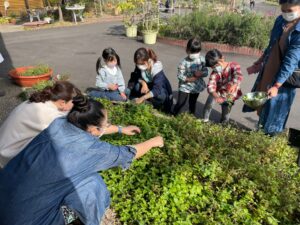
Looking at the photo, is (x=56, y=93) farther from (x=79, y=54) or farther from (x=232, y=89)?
(x=79, y=54)

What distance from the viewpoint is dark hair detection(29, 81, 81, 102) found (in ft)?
10.2

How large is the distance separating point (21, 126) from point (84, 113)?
1067 millimetres

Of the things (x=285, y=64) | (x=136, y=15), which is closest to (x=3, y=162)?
(x=285, y=64)

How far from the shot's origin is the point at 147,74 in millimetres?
5133

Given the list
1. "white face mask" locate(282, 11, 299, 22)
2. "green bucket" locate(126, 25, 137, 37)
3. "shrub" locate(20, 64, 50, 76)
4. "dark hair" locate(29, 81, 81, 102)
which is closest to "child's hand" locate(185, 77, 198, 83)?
"white face mask" locate(282, 11, 299, 22)

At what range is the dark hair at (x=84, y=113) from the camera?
227cm

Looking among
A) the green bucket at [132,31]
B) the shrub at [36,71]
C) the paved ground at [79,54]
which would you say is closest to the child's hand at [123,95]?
the paved ground at [79,54]

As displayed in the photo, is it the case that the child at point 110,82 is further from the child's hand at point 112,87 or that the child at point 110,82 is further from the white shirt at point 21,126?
the white shirt at point 21,126

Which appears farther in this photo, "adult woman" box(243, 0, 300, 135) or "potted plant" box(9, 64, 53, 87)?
"potted plant" box(9, 64, 53, 87)

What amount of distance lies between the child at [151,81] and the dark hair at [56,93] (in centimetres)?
183

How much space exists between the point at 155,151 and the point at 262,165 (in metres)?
1.17

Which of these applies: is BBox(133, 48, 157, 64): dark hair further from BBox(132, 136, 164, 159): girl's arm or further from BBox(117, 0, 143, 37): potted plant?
BBox(117, 0, 143, 37): potted plant

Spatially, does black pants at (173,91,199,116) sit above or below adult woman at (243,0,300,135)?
below

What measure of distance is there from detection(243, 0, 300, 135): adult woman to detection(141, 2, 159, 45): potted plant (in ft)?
27.1
